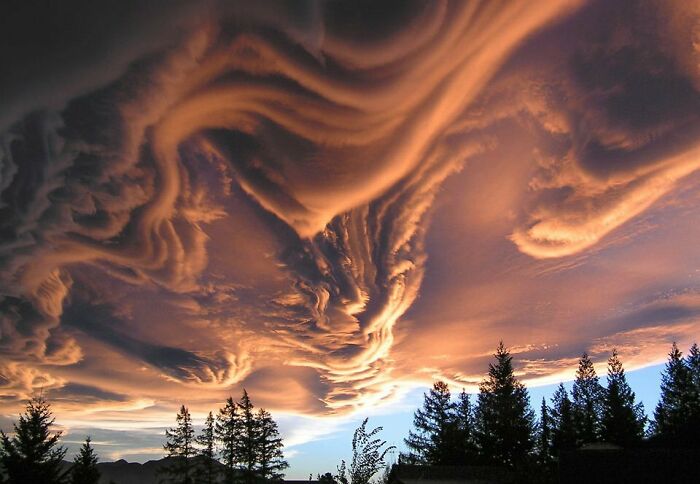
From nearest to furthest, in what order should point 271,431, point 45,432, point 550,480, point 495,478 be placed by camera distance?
point 45,432
point 550,480
point 495,478
point 271,431

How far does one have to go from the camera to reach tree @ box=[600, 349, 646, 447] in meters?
52.7

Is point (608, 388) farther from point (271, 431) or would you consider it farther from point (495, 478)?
point (271, 431)

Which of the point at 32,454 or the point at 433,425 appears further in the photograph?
the point at 433,425

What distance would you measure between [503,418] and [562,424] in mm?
11246

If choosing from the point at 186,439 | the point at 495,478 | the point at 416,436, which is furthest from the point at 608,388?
the point at 186,439

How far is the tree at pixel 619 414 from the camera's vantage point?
173ft

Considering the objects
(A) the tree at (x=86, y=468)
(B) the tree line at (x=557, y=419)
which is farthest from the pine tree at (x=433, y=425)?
(A) the tree at (x=86, y=468)

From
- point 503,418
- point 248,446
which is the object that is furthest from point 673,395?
point 248,446

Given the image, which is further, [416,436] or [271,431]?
[416,436]

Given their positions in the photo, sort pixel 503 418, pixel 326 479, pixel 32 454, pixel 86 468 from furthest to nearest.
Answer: pixel 503 418
pixel 86 468
pixel 32 454
pixel 326 479

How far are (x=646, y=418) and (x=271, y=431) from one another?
→ 46.9 metres

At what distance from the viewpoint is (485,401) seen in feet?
197

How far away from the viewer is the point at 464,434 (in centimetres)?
6134

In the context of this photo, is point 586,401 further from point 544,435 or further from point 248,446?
point 248,446
